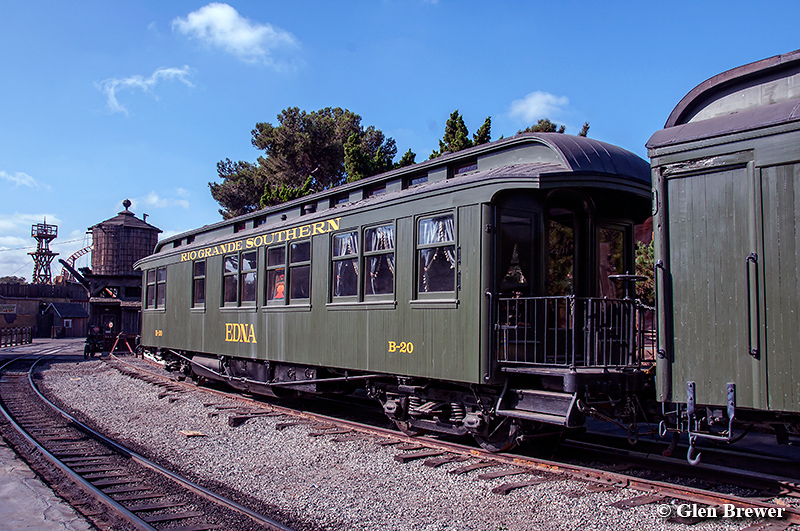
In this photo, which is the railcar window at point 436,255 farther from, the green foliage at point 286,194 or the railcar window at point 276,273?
the green foliage at point 286,194

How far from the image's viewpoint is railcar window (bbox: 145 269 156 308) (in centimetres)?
1523

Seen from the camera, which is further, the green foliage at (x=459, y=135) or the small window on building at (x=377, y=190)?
the green foliage at (x=459, y=135)

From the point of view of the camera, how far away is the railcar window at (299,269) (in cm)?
920

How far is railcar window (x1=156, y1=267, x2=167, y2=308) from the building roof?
43.1 metres

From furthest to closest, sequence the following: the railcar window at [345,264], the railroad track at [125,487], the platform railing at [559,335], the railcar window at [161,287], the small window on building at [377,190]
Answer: the railcar window at [161,287] → the small window on building at [377,190] → the railcar window at [345,264] → the platform railing at [559,335] → the railroad track at [125,487]

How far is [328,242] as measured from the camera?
874 cm

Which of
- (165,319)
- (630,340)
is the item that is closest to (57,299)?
(165,319)

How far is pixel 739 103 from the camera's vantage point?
203 inches

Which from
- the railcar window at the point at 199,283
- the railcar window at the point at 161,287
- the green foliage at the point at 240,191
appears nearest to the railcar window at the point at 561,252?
the railcar window at the point at 199,283

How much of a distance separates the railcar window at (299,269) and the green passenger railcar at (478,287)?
0.11ft

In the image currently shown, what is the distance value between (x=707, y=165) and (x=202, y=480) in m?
5.60

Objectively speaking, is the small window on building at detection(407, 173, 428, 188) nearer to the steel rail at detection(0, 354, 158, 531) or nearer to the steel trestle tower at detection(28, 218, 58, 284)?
the steel rail at detection(0, 354, 158, 531)

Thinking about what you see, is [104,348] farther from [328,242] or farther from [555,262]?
[555,262]

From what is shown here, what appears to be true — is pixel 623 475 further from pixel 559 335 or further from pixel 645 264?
pixel 645 264
